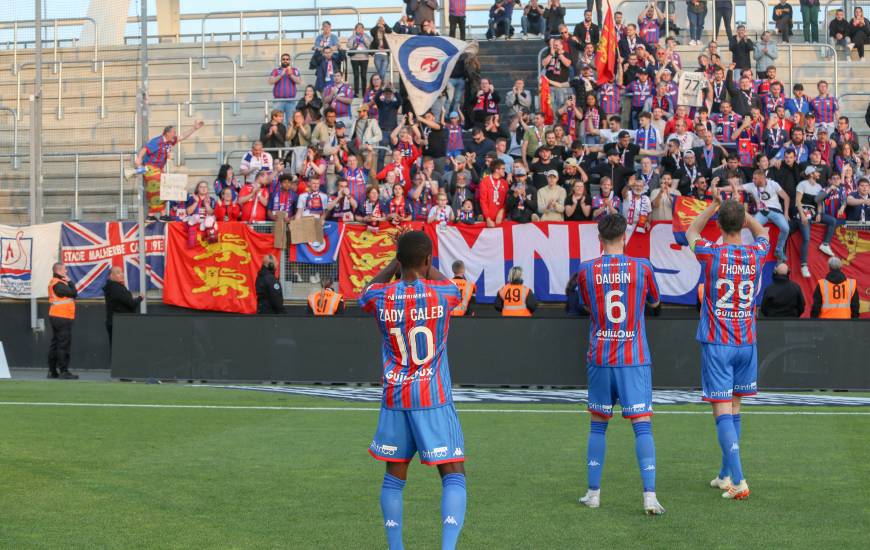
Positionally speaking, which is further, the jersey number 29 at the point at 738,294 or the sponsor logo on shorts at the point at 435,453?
the jersey number 29 at the point at 738,294

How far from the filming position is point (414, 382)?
23.8 feet

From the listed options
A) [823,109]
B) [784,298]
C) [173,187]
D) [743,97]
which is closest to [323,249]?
[173,187]

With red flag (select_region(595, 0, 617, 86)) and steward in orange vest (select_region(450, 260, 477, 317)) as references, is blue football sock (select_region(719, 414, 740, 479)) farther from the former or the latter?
red flag (select_region(595, 0, 617, 86))

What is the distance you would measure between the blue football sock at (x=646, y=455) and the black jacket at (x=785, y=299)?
11.0 metres

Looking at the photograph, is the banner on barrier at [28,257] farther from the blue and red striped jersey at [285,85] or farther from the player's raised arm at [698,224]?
the player's raised arm at [698,224]

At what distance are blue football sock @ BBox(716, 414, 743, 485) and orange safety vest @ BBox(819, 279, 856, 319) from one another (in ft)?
35.7

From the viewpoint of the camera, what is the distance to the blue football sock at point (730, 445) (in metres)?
9.59

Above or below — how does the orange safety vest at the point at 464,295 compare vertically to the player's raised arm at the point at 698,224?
below

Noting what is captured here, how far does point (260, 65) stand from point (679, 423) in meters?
19.1

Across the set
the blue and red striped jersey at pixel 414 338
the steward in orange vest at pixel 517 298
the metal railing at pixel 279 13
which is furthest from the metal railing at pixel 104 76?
the blue and red striped jersey at pixel 414 338

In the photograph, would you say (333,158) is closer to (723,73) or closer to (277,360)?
(277,360)

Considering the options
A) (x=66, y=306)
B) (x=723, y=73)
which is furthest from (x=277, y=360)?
(x=723, y=73)

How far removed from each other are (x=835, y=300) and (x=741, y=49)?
9263 millimetres

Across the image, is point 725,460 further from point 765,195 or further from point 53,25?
point 53,25
